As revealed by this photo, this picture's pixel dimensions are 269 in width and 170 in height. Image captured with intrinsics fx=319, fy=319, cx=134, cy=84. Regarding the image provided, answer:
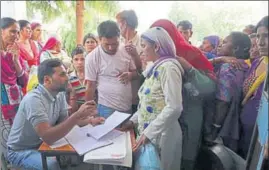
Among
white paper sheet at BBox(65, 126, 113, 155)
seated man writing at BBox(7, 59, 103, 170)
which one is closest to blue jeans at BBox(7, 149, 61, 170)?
seated man writing at BBox(7, 59, 103, 170)

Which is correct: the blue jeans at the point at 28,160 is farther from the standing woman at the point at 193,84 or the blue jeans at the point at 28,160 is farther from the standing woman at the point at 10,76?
the standing woman at the point at 193,84

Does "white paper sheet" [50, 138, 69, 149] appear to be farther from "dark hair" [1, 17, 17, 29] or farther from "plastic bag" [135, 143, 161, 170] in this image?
"dark hair" [1, 17, 17, 29]

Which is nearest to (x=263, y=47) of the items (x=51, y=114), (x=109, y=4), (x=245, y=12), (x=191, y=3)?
(x=245, y=12)

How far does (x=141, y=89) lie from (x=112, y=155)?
26 centimetres

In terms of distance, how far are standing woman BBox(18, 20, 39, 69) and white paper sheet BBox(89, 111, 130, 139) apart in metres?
0.39

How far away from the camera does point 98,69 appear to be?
3.96 ft

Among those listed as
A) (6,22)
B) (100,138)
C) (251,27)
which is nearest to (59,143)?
(100,138)

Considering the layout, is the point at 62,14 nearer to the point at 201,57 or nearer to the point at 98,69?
the point at 98,69

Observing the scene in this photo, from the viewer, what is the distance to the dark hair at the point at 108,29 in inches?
46.3

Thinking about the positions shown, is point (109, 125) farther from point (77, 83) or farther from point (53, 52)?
point (53, 52)

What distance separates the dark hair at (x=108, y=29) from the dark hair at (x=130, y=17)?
0.15 feet

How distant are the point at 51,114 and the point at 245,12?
791 millimetres

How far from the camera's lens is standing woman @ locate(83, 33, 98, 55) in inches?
47.5

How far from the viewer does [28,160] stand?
127 cm
